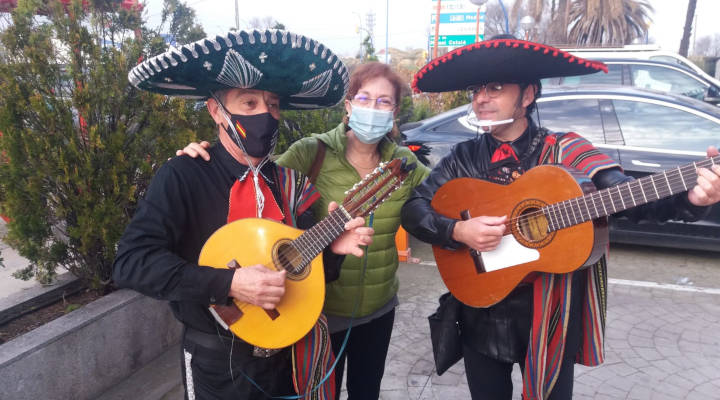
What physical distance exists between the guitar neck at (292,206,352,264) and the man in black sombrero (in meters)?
0.06

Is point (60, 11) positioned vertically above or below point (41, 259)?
above

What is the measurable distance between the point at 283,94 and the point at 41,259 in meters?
2.12

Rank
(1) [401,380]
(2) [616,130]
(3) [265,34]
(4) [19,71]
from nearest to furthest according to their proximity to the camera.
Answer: (3) [265,34]
(4) [19,71]
(1) [401,380]
(2) [616,130]

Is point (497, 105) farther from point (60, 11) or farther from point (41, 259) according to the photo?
point (41, 259)

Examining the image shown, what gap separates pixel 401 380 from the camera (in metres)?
3.22

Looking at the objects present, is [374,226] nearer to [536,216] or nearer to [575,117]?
[536,216]

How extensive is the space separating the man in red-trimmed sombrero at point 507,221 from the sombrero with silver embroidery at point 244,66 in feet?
1.94

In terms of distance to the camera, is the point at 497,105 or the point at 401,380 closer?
the point at 497,105

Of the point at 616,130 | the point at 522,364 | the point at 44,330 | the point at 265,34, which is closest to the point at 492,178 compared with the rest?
the point at 522,364

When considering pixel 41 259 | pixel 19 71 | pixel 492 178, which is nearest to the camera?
pixel 492 178

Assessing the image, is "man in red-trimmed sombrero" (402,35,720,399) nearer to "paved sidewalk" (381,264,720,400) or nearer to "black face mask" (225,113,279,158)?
"black face mask" (225,113,279,158)

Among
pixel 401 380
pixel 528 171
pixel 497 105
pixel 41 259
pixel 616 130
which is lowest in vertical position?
pixel 401 380

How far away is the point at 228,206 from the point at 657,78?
7.92m

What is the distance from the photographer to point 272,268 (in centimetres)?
170
